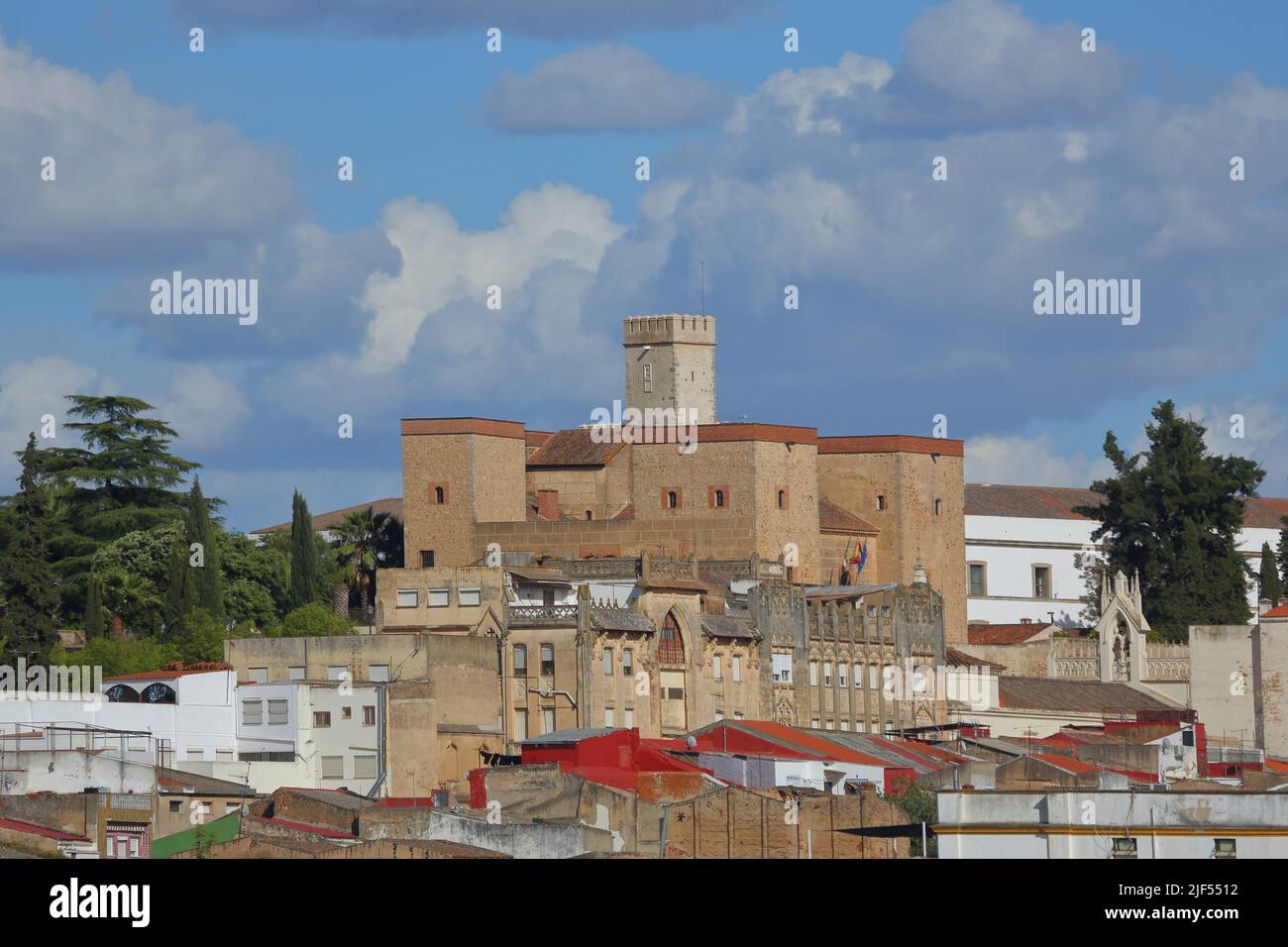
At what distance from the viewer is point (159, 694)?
218 feet

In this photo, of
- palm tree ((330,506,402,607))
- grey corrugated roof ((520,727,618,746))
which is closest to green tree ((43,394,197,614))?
palm tree ((330,506,402,607))

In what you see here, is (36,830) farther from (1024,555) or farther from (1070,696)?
(1024,555)

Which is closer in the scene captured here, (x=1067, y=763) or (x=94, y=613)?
(x=1067, y=763)

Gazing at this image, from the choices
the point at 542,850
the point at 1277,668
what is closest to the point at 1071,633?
the point at 1277,668

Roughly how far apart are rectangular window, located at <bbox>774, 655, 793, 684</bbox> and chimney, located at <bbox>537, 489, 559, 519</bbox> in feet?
54.5

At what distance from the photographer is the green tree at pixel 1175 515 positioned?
98688 millimetres

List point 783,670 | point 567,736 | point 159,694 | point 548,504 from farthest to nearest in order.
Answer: point 548,504
point 783,670
point 159,694
point 567,736

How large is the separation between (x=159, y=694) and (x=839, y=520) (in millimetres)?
32107

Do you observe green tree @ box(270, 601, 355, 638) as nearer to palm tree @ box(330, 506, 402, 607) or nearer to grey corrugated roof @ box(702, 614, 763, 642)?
grey corrugated roof @ box(702, 614, 763, 642)

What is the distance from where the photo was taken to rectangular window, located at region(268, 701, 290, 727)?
65750 millimetres

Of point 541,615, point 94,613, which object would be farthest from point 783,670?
point 94,613
